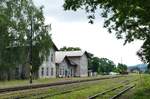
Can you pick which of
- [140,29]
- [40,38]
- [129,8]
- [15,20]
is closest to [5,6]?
[15,20]

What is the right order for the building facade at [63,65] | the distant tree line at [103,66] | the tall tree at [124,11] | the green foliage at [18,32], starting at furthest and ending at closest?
the distant tree line at [103,66]
the building facade at [63,65]
the green foliage at [18,32]
the tall tree at [124,11]

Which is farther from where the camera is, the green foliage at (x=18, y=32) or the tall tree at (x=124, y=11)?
the green foliage at (x=18, y=32)

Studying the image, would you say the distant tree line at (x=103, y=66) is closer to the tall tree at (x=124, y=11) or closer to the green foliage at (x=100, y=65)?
the green foliage at (x=100, y=65)

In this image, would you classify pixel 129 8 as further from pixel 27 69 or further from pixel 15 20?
pixel 27 69

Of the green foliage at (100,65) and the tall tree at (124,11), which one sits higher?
the green foliage at (100,65)

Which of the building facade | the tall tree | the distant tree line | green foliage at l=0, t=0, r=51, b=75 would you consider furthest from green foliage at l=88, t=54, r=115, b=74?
the tall tree

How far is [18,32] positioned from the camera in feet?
225

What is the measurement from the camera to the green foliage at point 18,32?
66125 mm

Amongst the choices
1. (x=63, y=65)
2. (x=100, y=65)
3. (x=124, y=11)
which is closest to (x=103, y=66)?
(x=100, y=65)

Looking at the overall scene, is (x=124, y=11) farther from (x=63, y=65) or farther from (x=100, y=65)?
(x=100, y=65)

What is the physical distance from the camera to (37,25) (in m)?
68.6

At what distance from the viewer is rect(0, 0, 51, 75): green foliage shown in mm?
66125

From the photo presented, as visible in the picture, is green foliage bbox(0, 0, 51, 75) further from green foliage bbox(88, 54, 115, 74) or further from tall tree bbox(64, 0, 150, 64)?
green foliage bbox(88, 54, 115, 74)

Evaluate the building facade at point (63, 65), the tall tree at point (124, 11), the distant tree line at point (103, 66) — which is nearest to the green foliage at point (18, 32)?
the building facade at point (63, 65)
